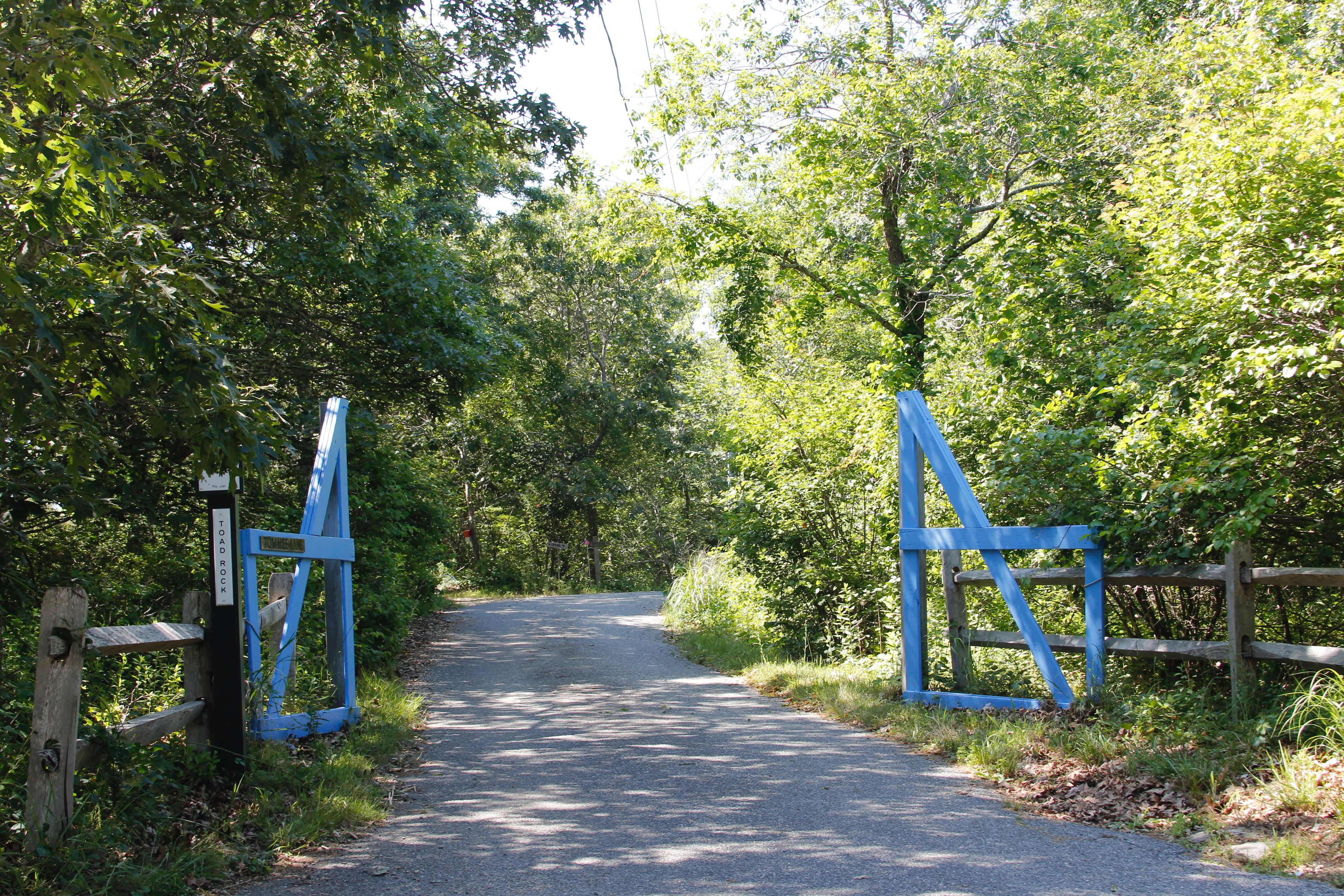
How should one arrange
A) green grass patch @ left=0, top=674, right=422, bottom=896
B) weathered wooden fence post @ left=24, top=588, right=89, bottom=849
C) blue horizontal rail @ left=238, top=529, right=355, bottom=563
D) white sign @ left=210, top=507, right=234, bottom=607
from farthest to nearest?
blue horizontal rail @ left=238, top=529, right=355, bottom=563 → white sign @ left=210, top=507, right=234, bottom=607 → weathered wooden fence post @ left=24, top=588, right=89, bottom=849 → green grass patch @ left=0, top=674, right=422, bottom=896

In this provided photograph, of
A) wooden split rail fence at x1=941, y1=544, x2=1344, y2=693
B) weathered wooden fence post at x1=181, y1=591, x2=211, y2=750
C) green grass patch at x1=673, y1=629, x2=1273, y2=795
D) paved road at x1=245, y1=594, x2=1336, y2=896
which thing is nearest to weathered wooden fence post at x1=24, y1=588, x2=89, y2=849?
paved road at x1=245, y1=594, x2=1336, y2=896

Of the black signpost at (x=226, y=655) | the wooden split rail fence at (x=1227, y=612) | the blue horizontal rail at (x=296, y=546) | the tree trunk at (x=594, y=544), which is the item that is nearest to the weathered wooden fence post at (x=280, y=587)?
the blue horizontal rail at (x=296, y=546)

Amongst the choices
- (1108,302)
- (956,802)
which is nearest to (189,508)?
(956,802)

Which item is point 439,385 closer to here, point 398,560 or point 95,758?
point 398,560

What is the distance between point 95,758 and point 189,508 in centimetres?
499

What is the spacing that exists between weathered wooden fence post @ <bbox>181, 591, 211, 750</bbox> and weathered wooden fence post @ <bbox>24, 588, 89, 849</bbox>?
1.21 meters

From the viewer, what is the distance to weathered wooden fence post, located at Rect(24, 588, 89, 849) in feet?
13.0

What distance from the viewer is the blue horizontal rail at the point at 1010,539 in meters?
6.91

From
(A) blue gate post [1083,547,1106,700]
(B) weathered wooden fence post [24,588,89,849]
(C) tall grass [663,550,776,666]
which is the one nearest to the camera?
(B) weathered wooden fence post [24,588,89,849]

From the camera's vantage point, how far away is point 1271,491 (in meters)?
5.53

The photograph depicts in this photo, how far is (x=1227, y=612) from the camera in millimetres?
6031

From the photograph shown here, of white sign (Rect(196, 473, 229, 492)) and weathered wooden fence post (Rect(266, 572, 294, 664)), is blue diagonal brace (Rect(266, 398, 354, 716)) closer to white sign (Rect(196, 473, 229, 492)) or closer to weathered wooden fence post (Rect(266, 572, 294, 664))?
weathered wooden fence post (Rect(266, 572, 294, 664))

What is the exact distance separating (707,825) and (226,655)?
2927 millimetres

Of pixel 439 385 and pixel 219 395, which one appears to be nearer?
pixel 219 395
